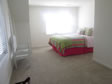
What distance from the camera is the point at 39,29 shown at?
5.27 metres

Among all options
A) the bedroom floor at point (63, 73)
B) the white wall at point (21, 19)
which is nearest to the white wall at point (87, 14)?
the bedroom floor at point (63, 73)

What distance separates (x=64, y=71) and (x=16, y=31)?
2086 mm

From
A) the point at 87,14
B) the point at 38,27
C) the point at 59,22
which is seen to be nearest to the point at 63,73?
the point at 38,27

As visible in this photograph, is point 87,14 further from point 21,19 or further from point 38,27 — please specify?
point 21,19

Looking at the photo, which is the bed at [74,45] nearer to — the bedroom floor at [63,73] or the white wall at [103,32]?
the bedroom floor at [63,73]

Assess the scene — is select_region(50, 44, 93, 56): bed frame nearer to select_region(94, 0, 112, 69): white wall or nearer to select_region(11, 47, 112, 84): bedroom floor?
select_region(11, 47, 112, 84): bedroom floor

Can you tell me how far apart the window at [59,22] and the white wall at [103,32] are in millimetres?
2811

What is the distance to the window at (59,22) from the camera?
5.33 m

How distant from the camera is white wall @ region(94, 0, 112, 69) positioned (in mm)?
2557

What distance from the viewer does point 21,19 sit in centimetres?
316

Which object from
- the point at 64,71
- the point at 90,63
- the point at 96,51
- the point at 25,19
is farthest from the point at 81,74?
the point at 25,19

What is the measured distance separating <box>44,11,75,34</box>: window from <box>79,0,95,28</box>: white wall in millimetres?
547

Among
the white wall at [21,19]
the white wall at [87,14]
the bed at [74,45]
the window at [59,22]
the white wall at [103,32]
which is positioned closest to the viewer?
the white wall at [103,32]

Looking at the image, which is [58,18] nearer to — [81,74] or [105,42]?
[105,42]
